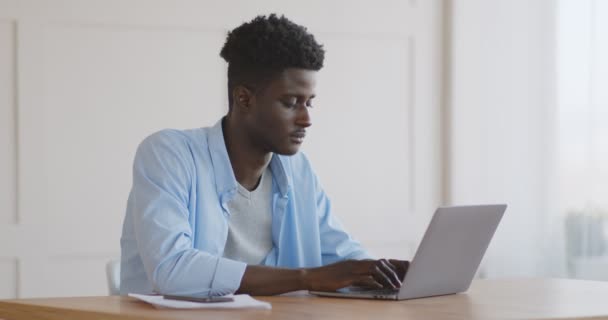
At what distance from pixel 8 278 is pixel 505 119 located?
6.95 ft

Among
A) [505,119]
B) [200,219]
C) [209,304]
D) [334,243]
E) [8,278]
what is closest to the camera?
[209,304]

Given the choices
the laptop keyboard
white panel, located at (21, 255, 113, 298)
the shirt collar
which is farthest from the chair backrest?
white panel, located at (21, 255, 113, 298)

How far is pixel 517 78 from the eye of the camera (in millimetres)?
4340

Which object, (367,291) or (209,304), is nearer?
(209,304)

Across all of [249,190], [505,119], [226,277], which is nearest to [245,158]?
[249,190]

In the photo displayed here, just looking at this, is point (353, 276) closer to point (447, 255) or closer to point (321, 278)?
point (321, 278)

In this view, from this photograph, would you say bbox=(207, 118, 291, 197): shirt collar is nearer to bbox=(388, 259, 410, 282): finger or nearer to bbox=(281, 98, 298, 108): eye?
bbox=(281, 98, 298, 108): eye

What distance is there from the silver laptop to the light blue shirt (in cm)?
26

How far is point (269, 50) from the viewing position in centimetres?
236

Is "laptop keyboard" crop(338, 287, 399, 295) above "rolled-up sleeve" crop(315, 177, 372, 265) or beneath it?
beneath

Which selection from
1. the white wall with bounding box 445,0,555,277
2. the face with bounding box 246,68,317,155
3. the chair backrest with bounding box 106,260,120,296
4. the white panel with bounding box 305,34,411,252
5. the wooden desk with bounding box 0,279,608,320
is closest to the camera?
the wooden desk with bounding box 0,279,608,320

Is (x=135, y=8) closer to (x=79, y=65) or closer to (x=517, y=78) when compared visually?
(x=79, y=65)

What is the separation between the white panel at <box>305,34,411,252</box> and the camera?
4117 millimetres

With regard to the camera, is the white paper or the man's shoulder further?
the man's shoulder
